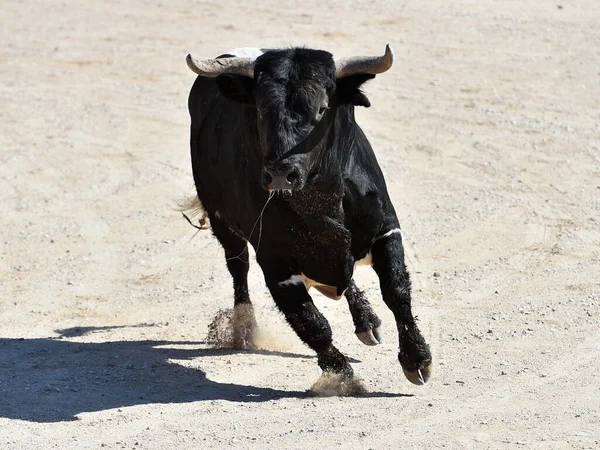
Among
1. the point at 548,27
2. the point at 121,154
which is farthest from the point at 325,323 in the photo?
the point at 548,27

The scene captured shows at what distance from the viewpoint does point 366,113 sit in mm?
16266

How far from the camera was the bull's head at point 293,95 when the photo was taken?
7.56m

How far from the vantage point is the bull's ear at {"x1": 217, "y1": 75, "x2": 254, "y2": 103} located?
322 inches

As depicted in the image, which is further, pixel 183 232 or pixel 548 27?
pixel 548 27

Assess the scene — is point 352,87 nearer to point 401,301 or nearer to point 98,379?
point 401,301

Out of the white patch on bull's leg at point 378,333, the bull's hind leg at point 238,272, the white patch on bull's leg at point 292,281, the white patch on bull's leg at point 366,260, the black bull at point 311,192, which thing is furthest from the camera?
the bull's hind leg at point 238,272

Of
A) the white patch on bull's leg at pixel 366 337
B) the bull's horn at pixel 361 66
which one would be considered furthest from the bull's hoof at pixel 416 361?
the bull's horn at pixel 361 66

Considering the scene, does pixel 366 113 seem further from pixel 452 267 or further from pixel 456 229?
pixel 452 267

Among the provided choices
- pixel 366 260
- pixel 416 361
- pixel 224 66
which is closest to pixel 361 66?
pixel 224 66

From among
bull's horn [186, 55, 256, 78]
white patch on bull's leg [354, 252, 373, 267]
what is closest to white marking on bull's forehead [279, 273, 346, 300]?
white patch on bull's leg [354, 252, 373, 267]

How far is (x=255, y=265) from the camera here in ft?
38.4

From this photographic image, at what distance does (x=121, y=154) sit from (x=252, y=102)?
Answer: 24.4 feet

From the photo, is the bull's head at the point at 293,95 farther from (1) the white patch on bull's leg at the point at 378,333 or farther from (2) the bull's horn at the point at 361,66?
(1) the white patch on bull's leg at the point at 378,333

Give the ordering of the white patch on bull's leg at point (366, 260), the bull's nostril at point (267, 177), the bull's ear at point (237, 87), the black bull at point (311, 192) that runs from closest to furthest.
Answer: the bull's nostril at point (267, 177)
the black bull at point (311, 192)
the bull's ear at point (237, 87)
the white patch on bull's leg at point (366, 260)
